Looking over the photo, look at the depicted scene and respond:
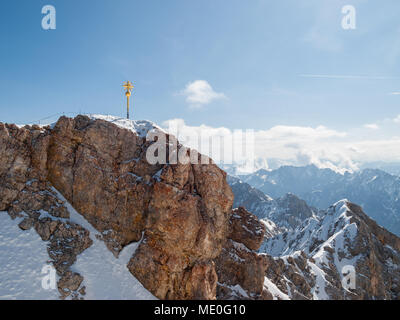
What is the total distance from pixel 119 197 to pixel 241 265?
21.7 m

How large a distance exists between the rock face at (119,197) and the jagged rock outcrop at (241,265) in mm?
5233

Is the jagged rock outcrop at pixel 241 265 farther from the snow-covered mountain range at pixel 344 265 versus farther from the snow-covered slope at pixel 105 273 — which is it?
the snow-covered slope at pixel 105 273

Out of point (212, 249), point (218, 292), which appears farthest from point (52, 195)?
point (218, 292)

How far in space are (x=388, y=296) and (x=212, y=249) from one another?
73.3 metres

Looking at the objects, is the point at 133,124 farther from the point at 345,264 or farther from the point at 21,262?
the point at 345,264

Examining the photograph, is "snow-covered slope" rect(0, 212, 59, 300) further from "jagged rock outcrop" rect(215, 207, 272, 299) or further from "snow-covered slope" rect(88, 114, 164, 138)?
"jagged rock outcrop" rect(215, 207, 272, 299)

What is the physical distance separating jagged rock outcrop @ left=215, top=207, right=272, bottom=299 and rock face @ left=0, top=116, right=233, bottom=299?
17.2 feet

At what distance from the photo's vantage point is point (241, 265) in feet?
120

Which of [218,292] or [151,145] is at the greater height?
[151,145]

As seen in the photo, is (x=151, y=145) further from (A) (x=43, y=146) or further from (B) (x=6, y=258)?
(B) (x=6, y=258)

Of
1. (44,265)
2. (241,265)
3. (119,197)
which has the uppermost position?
(119,197)

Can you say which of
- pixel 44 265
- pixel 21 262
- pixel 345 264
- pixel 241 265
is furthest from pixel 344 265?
pixel 21 262
